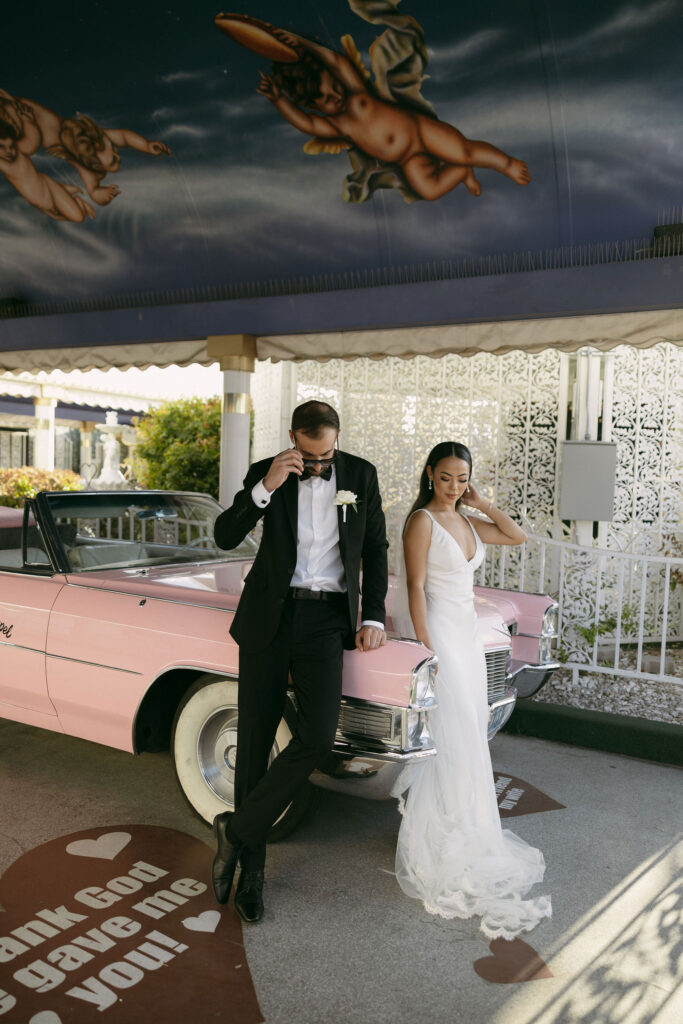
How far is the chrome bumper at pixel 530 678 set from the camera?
4550 millimetres

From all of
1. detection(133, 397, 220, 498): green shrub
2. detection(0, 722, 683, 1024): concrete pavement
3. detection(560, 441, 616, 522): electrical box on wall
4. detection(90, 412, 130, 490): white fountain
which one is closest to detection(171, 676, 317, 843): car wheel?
detection(0, 722, 683, 1024): concrete pavement

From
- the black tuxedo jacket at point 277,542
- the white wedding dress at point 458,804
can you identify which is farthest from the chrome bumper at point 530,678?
the black tuxedo jacket at point 277,542

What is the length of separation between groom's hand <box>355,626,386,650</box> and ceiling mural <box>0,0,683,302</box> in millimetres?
3264

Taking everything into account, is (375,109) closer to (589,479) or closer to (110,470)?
(589,479)

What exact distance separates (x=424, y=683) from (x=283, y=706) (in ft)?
1.83

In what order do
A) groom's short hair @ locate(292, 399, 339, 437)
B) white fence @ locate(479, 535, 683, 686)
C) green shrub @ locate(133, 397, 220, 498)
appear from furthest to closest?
green shrub @ locate(133, 397, 220, 498) < white fence @ locate(479, 535, 683, 686) < groom's short hair @ locate(292, 399, 339, 437)

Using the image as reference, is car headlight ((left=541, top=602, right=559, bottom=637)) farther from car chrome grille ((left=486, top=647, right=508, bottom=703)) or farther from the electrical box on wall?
the electrical box on wall

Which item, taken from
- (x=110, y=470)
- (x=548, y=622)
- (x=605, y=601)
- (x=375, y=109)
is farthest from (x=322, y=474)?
(x=110, y=470)

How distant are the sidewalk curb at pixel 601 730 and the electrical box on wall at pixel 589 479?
2.58 metres

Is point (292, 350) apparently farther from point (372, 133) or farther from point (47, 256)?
point (47, 256)

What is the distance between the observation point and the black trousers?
3.04 metres

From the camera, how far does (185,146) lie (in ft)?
20.7

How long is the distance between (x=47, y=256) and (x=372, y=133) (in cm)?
357

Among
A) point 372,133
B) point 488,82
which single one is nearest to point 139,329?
point 372,133
